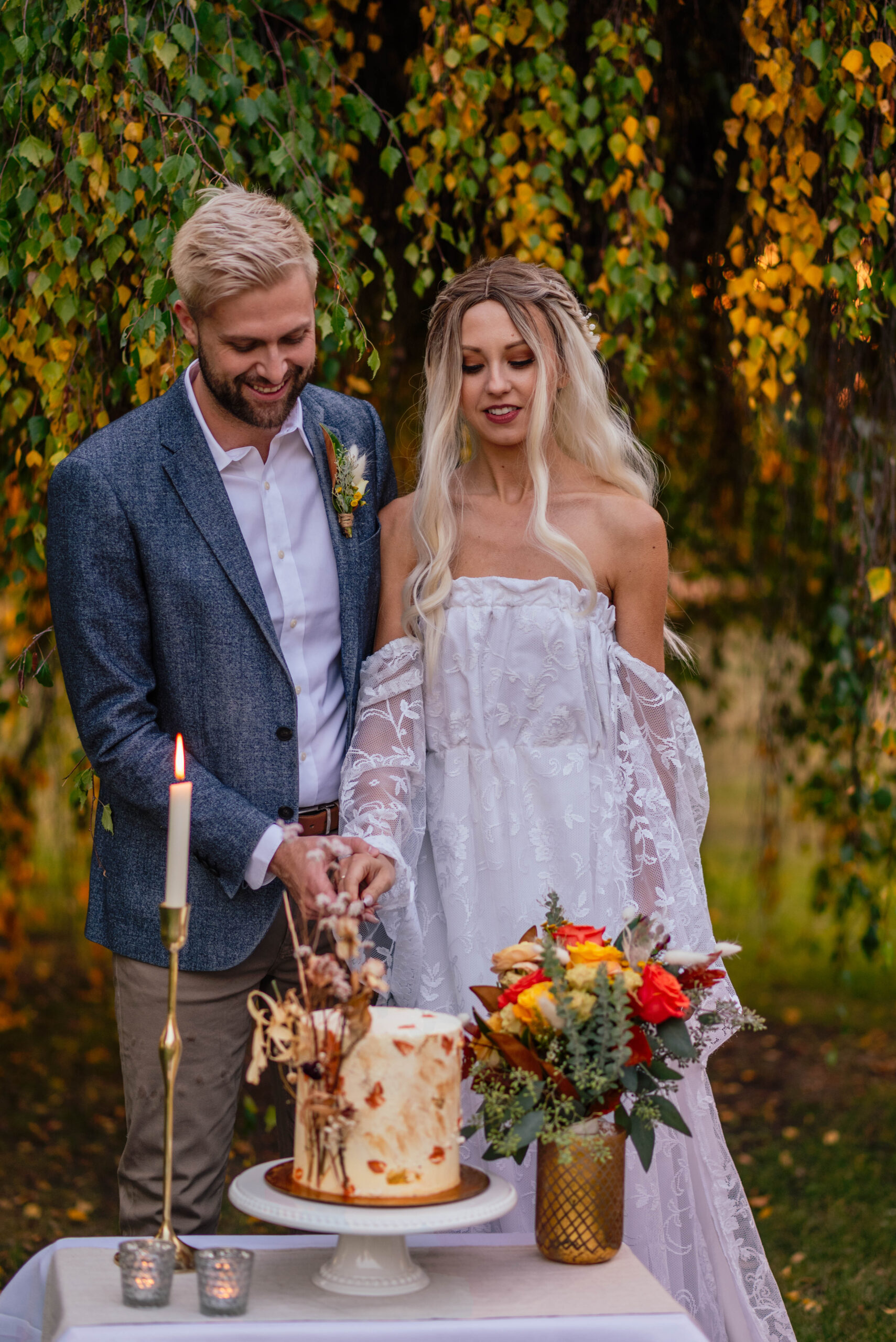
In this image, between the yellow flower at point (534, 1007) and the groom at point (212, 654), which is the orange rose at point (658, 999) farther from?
the groom at point (212, 654)

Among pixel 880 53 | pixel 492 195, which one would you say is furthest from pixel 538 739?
pixel 880 53

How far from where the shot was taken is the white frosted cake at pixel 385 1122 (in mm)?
1620

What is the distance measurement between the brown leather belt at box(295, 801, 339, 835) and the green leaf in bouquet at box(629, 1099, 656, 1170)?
0.80m

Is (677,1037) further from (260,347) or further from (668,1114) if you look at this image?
(260,347)

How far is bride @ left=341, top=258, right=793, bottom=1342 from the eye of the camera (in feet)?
7.86

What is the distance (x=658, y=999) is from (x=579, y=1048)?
12cm

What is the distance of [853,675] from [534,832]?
182cm

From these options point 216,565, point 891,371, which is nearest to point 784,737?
point 891,371

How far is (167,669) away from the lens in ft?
7.50

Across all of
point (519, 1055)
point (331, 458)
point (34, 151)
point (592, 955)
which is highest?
point (34, 151)

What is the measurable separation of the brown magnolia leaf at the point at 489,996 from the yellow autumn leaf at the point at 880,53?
6.58 ft

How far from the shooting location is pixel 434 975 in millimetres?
2449

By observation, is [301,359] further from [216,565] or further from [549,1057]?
[549,1057]

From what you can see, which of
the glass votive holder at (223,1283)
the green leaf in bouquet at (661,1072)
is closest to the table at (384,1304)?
the glass votive holder at (223,1283)
